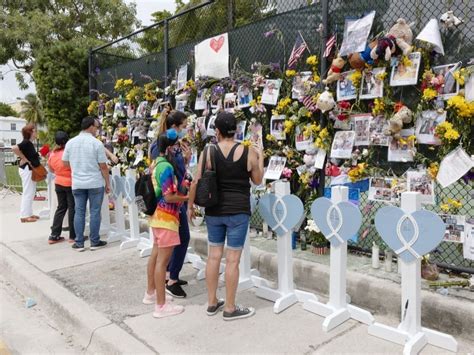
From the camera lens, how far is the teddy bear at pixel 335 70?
14.2 ft

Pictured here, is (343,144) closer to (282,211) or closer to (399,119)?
(399,119)

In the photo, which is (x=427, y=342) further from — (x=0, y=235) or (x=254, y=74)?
(x=0, y=235)

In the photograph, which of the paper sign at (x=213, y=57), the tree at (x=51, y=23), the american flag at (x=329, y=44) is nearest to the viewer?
the american flag at (x=329, y=44)

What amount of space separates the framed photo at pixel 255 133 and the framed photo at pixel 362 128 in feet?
4.40

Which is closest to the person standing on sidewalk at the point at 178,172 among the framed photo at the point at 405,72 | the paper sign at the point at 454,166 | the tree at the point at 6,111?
the framed photo at the point at 405,72

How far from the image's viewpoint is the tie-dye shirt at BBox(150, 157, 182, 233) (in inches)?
139

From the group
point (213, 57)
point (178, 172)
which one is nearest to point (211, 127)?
point (213, 57)

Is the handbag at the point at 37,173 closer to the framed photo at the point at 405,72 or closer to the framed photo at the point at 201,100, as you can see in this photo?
the framed photo at the point at 201,100

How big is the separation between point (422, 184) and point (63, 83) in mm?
7959

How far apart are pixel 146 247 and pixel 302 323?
270 centimetres

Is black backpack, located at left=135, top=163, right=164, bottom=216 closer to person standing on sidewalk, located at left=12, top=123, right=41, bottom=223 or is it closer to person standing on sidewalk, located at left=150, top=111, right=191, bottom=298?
person standing on sidewalk, located at left=150, top=111, right=191, bottom=298

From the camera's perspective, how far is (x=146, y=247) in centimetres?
552

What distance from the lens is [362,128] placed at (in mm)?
4254

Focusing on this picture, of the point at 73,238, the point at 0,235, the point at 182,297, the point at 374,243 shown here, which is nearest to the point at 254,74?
the point at 374,243
